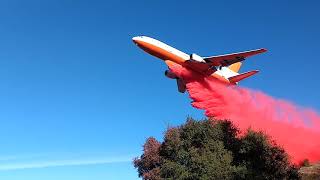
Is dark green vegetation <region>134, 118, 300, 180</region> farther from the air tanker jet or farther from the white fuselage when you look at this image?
the white fuselage

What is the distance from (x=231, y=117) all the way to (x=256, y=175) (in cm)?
1248

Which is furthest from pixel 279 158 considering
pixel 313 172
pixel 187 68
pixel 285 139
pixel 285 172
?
pixel 187 68

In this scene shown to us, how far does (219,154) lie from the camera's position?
77.2 meters

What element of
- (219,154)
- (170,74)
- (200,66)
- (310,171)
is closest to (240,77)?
(200,66)

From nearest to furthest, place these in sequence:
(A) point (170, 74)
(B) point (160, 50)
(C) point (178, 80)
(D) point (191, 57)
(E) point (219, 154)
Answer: (E) point (219, 154)
(B) point (160, 50)
(D) point (191, 57)
(A) point (170, 74)
(C) point (178, 80)

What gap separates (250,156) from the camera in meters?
78.6

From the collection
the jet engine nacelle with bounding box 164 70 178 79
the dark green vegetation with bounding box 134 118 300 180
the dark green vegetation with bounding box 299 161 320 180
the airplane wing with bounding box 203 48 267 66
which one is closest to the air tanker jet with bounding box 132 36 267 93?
the airplane wing with bounding box 203 48 267 66

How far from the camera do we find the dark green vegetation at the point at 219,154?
74438 millimetres

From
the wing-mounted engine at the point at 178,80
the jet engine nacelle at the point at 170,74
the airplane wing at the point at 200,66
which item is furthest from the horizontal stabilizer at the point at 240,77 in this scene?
the jet engine nacelle at the point at 170,74

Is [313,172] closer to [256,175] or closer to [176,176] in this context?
[256,175]

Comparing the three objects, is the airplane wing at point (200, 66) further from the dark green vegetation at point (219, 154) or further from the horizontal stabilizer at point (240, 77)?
the dark green vegetation at point (219, 154)

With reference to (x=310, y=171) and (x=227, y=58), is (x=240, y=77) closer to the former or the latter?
(x=227, y=58)

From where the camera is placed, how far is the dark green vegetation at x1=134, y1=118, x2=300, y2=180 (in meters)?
74.4

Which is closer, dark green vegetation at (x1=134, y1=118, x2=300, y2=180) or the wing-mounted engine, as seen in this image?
dark green vegetation at (x1=134, y1=118, x2=300, y2=180)
